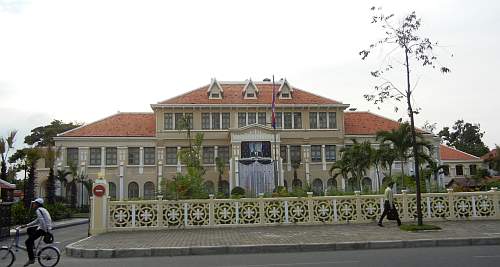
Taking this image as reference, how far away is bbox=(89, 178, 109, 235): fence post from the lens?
57.4 feet

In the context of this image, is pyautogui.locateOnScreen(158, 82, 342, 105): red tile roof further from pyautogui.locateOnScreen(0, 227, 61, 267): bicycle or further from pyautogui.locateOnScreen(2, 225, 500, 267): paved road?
pyautogui.locateOnScreen(0, 227, 61, 267): bicycle

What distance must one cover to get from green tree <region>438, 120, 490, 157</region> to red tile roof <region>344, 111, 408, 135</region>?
34.5m

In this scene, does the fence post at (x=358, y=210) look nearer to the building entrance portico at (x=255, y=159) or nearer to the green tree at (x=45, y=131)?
the building entrance portico at (x=255, y=159)

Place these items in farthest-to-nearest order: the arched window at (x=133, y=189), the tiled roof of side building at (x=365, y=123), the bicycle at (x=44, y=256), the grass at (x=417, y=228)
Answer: the tiled roof of side building at (x=365, y=123), the arched window at (x=133, y=189), the grass at (x=417, y=228), the bicycle at (x=44, y=256)

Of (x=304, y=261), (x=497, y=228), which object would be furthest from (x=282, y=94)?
(x=304, y=261)

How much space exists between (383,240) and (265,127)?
3486cm

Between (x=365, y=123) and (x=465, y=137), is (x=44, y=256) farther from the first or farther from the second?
(x=465, y=137)

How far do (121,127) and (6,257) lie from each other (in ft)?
137

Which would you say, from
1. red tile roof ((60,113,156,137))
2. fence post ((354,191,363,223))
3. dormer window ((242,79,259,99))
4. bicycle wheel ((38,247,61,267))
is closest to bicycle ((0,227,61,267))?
bicycle wheel ((38,247,61,267))

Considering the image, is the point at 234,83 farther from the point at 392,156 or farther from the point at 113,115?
the point at 392,156

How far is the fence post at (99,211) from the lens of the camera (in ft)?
57.4

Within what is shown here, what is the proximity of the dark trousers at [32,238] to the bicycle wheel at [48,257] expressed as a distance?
26 centimetres

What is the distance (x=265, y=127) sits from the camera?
47.9m

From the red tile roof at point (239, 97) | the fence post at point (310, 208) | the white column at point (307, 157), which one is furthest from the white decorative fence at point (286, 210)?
the red tile roof at point (239, 97)
